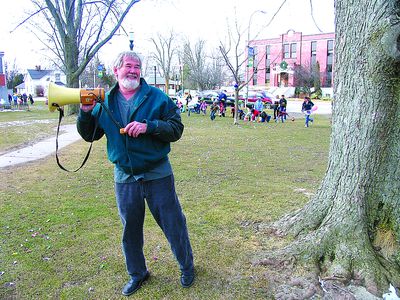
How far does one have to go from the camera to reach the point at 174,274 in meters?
3.38

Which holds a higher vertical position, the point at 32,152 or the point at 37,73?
the point at 37,73

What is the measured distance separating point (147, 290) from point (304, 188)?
146 inches

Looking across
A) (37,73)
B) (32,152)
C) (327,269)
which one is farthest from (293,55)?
(327,269)

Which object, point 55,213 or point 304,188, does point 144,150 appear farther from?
point 304,188

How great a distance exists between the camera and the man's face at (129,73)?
2.74 meters

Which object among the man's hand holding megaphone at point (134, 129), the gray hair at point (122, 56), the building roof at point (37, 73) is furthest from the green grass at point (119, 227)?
the building roof at point (37, 73)

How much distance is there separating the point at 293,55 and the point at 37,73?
5883 centimetres

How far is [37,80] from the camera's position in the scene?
283 feet

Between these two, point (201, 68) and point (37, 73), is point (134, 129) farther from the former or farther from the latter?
point (37, 73)

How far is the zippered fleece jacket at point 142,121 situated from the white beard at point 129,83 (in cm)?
Result: 6

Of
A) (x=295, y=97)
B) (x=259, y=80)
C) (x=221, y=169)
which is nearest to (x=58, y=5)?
(x=221, y=169)

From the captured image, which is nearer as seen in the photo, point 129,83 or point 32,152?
point 129,83

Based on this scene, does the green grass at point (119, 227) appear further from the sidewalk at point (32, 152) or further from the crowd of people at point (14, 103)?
the crowd of people at point (14, 103)

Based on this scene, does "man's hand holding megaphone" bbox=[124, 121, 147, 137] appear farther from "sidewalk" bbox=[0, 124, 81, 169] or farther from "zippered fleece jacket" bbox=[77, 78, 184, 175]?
"sidewalk" bbox=[0, 124, 81, 169]
